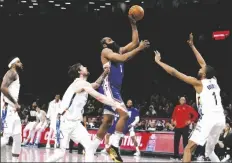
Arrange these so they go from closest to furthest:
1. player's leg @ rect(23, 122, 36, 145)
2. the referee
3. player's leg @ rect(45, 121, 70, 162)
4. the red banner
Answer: player's leg @ rect(45, 121, 70, 162)
the referee
the red banner
player's leg @ rect(23, 122, 36, 145)

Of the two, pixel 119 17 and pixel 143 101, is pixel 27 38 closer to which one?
pixel 119 17

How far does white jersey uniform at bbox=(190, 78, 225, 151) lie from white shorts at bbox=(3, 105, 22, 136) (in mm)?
3623

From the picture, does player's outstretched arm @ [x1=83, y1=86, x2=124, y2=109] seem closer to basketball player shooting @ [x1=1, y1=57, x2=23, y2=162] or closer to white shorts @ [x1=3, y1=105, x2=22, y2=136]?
basketball player shooting @ [x1=1, y1=57, x2=23, y2=162]

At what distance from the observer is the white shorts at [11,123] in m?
9.91

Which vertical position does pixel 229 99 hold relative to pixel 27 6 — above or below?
below

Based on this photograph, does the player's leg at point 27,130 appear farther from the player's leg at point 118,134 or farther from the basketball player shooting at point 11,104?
the player's leg at point 118,134

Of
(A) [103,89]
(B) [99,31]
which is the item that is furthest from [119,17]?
(A) [103,89]

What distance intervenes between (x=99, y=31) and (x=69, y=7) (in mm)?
2967

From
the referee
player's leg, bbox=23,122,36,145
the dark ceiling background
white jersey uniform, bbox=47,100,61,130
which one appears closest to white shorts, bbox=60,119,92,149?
the referee

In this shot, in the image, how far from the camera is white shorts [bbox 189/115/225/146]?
8352 millimetres

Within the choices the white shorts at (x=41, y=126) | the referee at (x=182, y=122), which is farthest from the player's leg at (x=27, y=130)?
the referee at (x=182, y=122)

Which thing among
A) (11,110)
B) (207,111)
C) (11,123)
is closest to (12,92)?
(11,110)

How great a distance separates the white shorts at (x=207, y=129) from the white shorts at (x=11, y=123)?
3612 millimetres

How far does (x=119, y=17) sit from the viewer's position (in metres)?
28.2
